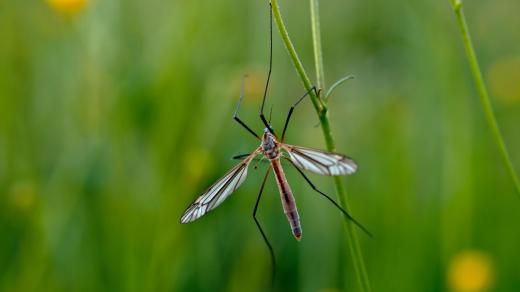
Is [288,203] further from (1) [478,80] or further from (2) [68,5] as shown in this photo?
(2) [68,5]

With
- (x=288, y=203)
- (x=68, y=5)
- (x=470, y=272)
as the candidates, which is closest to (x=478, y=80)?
(x=288, y=203)

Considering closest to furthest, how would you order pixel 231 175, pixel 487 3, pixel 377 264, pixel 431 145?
pixel 231 175
pixel 377 264
pixel 431 145
pixel 487 3

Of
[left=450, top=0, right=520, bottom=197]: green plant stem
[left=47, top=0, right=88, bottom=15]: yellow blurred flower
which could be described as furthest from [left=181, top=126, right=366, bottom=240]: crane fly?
[left=47, top=0, right=88, bottom=15]: yellow blurred flower

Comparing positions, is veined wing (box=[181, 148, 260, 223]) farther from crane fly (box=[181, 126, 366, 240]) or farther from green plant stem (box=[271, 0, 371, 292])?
green plant stem (box=[271, 0, 371, 292])

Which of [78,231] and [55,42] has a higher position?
[55,42]

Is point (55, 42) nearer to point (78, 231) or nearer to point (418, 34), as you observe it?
point (78, 231)

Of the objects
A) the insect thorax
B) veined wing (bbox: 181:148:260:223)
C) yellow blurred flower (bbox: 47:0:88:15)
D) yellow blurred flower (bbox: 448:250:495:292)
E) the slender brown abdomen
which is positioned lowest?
yellow blurred flower (bbox: 448:250:495:292)

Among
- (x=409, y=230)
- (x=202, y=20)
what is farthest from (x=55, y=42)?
(x=409, y=230)
